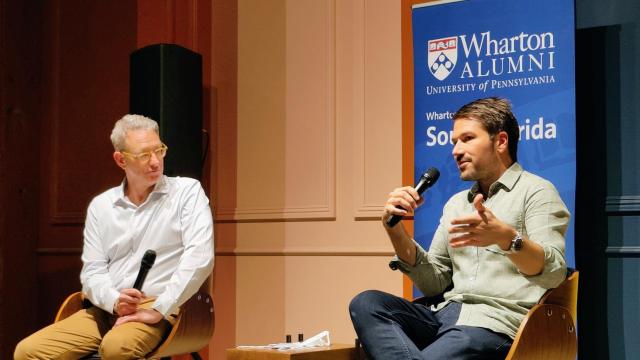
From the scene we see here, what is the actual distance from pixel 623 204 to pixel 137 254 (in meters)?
2.26

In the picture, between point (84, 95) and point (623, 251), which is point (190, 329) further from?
point (84, 95)

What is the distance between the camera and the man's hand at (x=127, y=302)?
11.1ft

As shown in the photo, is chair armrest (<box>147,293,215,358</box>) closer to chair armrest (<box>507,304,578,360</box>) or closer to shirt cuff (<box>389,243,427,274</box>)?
shirt cuff (<box>389,243,427,274</box>)

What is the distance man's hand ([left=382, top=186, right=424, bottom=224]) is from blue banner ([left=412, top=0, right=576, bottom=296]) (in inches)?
52.3

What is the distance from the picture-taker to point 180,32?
217 inches

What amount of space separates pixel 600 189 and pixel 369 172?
1361 mm

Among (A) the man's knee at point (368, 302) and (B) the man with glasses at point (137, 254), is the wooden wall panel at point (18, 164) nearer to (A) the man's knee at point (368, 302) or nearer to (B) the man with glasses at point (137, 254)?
(B) the man with glasses at point (137, 254)

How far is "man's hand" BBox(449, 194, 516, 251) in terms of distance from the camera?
2.31 metres

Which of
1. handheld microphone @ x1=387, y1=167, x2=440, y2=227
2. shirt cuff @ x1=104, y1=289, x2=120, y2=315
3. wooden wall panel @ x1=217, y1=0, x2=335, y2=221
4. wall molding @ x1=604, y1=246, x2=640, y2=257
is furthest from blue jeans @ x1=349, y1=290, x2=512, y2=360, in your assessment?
wooden wall panel @ x1=217, y1=0, x2=335, y2=221

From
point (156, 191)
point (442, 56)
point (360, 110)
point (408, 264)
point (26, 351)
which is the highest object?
point (442, 56)

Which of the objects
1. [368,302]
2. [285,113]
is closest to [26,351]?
[368,302]

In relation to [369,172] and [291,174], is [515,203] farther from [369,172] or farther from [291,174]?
[291,174]

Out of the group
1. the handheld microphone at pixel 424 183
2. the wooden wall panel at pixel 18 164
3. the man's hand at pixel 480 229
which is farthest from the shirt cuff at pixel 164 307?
the wooden wall panel at pixel 18 164

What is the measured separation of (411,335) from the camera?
2.73 meters
